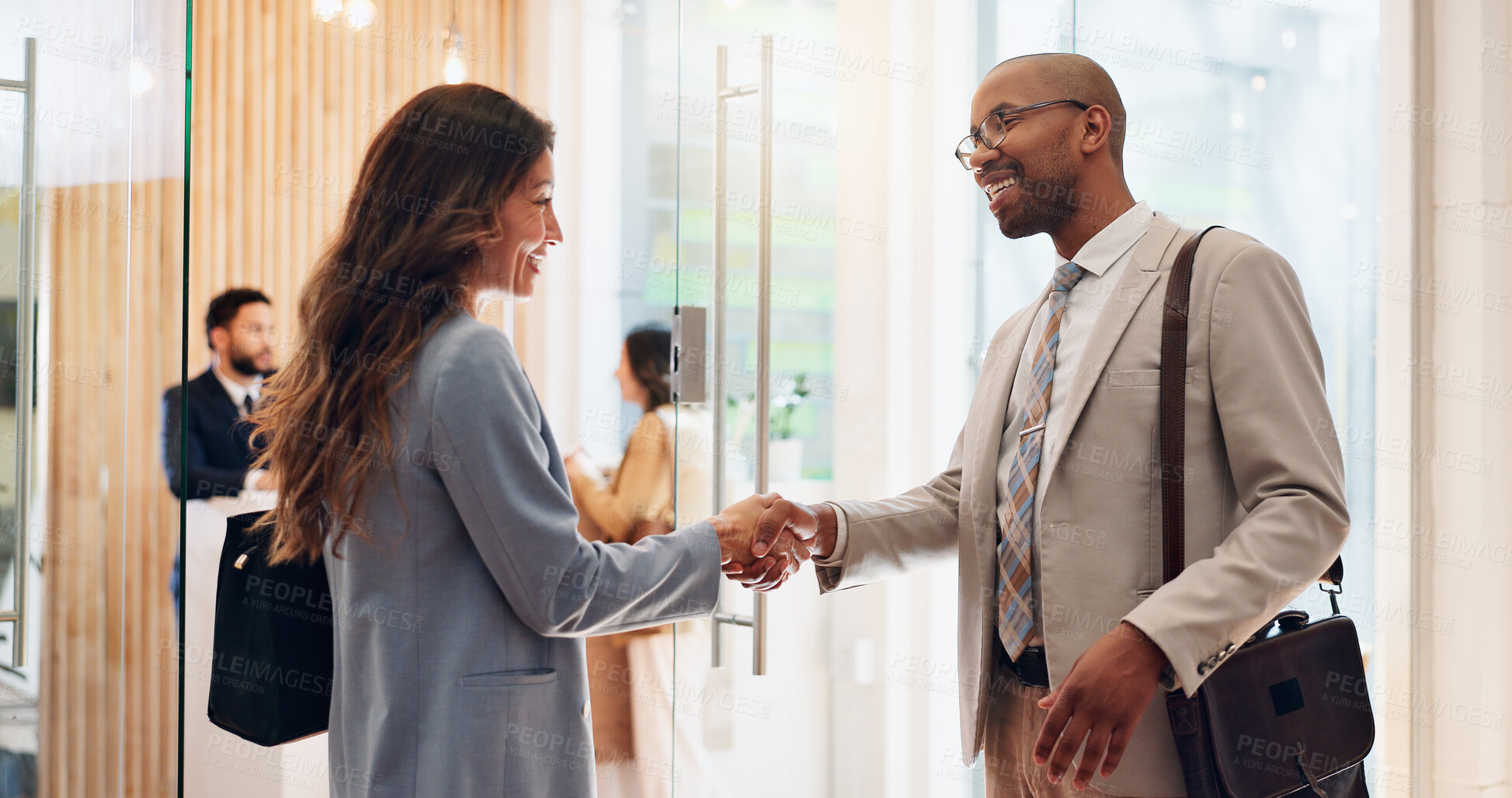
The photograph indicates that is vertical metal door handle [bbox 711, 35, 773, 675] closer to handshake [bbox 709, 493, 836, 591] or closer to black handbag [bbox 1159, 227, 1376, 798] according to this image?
handshake [bbox 709, 493, 836, 591]

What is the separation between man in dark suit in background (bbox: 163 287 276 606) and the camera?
9.48 feet

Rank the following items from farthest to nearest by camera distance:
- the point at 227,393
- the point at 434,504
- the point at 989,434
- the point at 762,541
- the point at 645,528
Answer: the point at 227,393 → the point at 645,528 → the point at 762,541 → the point at 989,434 → the point at 434,504

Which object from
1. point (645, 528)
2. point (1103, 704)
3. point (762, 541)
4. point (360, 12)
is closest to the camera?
point (1103, 704)

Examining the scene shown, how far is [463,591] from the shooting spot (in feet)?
4.56

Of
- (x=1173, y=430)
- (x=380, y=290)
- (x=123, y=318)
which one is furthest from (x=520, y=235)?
(x=123, y=318)

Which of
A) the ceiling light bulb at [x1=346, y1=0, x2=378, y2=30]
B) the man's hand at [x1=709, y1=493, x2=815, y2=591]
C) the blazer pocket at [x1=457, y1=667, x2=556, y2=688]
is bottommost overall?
the blazer pocket at [x1=457, y1=667, x2=556, y2=688]

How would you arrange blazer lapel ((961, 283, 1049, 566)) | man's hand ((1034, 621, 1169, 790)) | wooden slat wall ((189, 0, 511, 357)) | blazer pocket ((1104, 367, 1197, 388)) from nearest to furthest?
man's hand ((1034, 621, 1169, 790))
blazer pocket ((1104, 367, 1197, 388))
blazer lapel ((961, 283, 1049, 566))
wooden slat wall ((189, 0, 511, 357))

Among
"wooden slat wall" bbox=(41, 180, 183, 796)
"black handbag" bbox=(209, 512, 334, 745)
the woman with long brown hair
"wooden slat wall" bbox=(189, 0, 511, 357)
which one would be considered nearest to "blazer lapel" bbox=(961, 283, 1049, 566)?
the woman with long brown hair

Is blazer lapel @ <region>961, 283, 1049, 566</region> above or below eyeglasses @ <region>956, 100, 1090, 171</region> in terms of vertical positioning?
below

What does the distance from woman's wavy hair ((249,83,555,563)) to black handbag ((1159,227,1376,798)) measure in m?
1.03

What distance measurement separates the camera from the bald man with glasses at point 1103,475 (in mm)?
1311

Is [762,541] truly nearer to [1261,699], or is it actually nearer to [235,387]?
[1261,699]

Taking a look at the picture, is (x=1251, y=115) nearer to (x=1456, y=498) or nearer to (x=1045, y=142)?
(x=1456, y=498)

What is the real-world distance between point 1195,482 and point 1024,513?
27 centimetres
